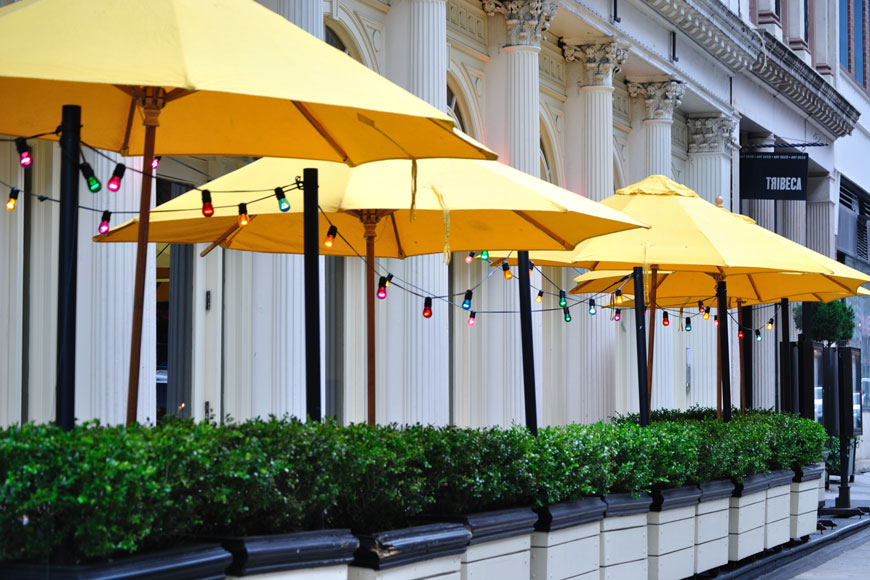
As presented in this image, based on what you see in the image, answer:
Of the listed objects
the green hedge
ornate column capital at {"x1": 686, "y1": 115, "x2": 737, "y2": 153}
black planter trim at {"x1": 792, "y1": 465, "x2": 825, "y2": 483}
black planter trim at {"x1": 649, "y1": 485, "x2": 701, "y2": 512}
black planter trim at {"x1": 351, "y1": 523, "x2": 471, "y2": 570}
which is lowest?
black planter trim at {"x1": 792, "y1": 465, "x2": 825, "y2": 483}

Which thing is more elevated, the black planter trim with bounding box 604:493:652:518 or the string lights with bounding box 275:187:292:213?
the string lights with bounding box 275:187:292:213

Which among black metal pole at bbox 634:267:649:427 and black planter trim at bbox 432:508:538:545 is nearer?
black planter trim at bbox 432:508:538:545

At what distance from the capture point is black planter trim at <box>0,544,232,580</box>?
15.9ft

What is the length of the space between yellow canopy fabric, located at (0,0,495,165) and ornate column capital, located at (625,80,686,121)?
16.8m

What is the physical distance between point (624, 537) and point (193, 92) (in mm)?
4935

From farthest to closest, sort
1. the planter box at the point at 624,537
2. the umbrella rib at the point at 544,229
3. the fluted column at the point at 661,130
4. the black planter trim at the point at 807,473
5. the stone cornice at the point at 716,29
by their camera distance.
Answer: the fluted column at the point at 661,130 < the stone cornice at the point at 716,29 < the black planter trim at the point at 807,473 < the umbrella rib at the point at 544,229 < the planter box at the point at 624,537

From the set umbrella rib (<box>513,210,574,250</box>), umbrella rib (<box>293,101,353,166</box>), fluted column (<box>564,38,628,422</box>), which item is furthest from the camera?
fluted column (<box>564,38,628,422</box>)

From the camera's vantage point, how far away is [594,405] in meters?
20.6

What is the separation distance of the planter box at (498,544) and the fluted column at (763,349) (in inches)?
903

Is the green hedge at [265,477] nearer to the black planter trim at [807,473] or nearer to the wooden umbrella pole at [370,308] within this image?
the wooden umbrella pole at [370,308]

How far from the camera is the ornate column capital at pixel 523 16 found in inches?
708

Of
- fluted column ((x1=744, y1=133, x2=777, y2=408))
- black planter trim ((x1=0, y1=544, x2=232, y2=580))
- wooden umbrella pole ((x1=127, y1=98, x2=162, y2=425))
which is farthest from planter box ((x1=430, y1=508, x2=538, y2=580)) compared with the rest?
fluted column ((x1=744, y1=133, x2=777, y2=408))

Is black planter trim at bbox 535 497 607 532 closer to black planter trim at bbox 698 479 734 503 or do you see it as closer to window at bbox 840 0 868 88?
black planter trim at bbox 698 479 734 503

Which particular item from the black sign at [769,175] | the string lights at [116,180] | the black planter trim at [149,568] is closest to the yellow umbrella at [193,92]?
the string lights at [116,180]
